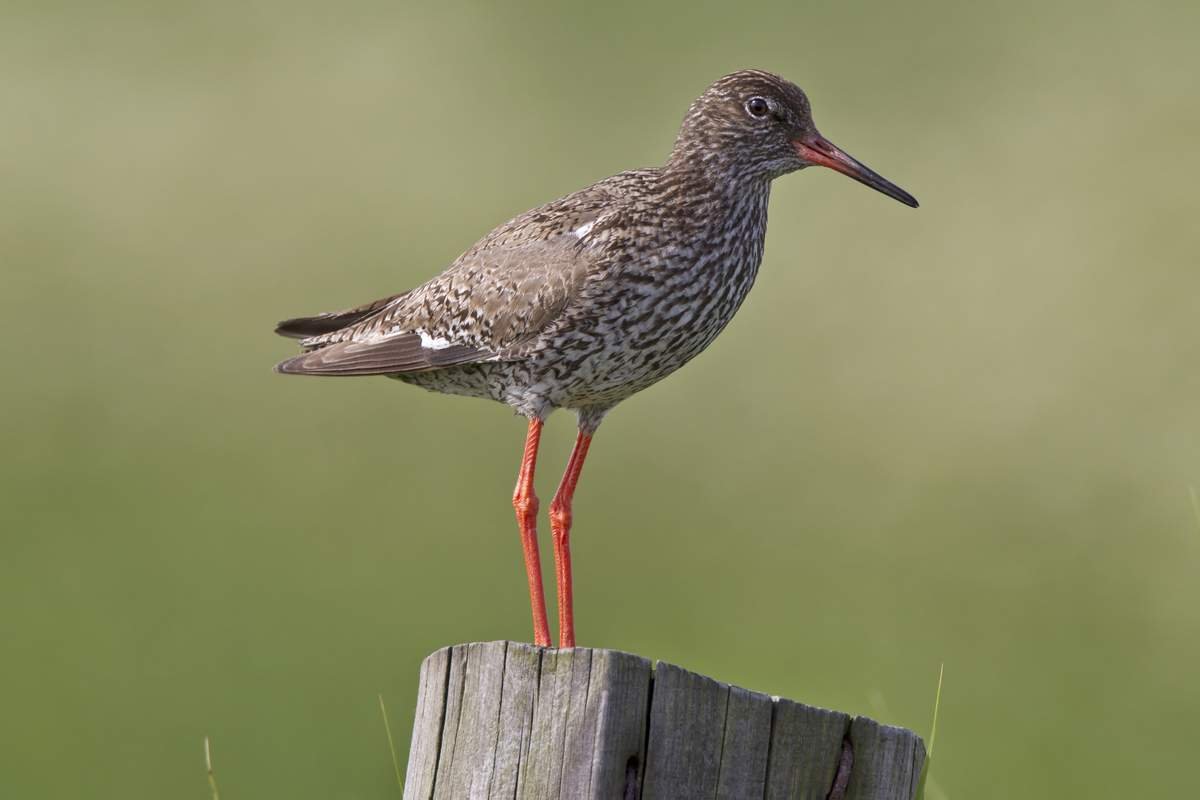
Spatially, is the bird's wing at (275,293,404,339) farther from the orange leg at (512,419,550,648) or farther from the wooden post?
the wooden post

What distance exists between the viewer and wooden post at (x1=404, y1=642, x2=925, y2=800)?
3.80 meters

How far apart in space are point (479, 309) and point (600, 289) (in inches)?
23.0

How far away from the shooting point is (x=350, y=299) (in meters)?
14.9

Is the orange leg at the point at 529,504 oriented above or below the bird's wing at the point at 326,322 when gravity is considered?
below

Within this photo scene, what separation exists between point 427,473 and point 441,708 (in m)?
10.4

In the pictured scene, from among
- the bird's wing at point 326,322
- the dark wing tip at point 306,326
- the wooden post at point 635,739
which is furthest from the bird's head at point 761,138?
the wooden post at point 635,739

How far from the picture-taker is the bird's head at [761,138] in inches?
273

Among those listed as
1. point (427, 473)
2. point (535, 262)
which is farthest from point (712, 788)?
point (427, 473)

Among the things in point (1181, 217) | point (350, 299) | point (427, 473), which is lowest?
point (427, 473)

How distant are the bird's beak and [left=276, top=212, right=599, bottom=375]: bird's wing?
95 centimetres

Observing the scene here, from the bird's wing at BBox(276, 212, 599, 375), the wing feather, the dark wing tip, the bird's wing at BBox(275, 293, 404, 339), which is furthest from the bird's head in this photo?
the dark wing tip

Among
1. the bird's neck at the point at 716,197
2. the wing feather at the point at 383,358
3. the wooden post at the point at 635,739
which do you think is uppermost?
the bird's neck at the point at 716,197

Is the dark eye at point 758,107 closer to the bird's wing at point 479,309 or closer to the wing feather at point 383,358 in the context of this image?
the bird's wing at point 479,309

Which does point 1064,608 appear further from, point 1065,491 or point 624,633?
point 624,633
